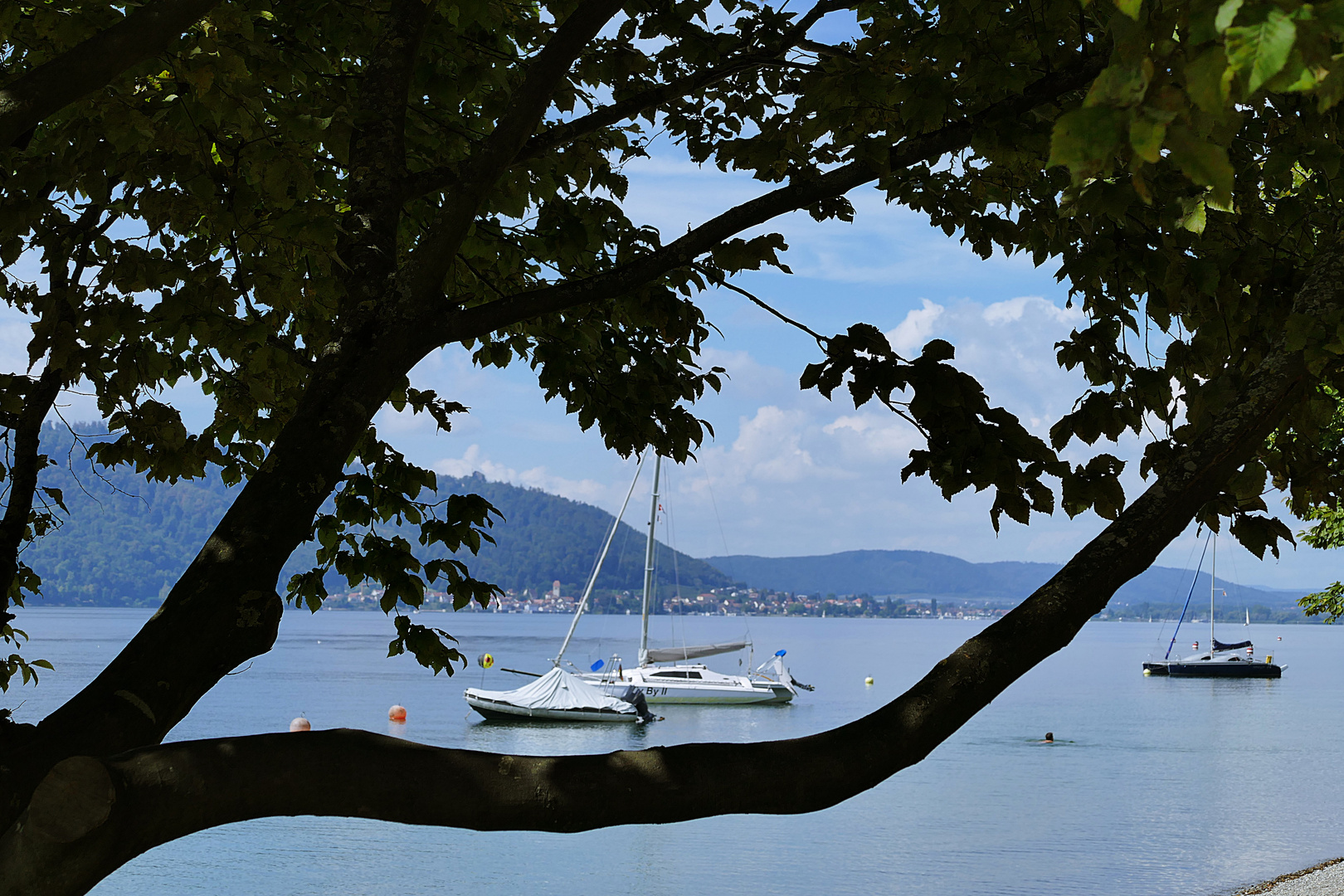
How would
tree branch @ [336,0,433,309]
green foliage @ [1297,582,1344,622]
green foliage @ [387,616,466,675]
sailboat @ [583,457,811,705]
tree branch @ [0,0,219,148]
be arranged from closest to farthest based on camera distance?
tree branch @ [0,0,219,148]
tree branch @ [336,0,433,309]
green foliage @ [387,616,466,675]
green foliage @ [1297,582,1344,622]
sailboat @ [583,457,811,705]

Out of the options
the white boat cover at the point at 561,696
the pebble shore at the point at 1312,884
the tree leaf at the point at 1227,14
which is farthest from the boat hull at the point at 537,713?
the tree leaf at the point at 1227,14

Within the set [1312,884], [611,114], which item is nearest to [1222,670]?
[1312,884]

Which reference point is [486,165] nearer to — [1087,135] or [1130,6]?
[1087,135]

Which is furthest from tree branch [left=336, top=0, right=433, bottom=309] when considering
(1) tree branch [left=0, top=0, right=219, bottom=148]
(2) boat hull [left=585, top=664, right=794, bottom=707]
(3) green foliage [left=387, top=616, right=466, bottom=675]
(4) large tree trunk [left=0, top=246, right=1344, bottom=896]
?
(2) boat hull [left=585, top=664, right=794, bottom=707]

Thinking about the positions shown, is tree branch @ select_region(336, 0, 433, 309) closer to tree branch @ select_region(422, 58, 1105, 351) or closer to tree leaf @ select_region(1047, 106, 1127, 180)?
tree branch @ select_region(422, 58, 1105, 351)

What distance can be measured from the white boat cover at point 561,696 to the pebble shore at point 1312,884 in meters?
34.6

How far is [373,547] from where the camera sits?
17.7ft

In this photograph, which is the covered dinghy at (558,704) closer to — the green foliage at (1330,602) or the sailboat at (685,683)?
the sailboat at (685,683)

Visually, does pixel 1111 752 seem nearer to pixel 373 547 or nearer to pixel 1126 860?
pixel 1126 860

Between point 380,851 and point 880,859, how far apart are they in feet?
41.4

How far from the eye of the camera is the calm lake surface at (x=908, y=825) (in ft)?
87.6

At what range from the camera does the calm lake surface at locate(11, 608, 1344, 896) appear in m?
26.7

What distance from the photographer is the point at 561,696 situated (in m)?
52.9

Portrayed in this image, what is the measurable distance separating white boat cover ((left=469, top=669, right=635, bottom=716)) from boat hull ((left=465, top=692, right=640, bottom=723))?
15cm
